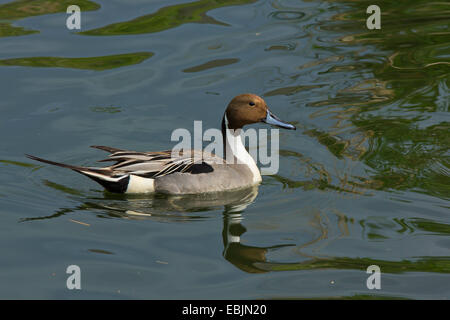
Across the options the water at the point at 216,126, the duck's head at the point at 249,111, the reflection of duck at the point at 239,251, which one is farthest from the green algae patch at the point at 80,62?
the reflection of duck at the point at 239,251

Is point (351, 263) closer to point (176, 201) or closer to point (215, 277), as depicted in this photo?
point (215, 277)

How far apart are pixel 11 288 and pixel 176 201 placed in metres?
2.35

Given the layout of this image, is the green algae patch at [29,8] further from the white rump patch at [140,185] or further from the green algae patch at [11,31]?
the white rump patch at [140,185]

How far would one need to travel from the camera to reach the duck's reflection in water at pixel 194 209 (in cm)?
707

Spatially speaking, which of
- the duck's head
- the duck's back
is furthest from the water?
the duck's head

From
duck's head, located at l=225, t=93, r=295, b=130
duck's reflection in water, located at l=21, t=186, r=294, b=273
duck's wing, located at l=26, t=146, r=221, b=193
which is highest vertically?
duck's head, located at l=225, t=93, r=295, b=130

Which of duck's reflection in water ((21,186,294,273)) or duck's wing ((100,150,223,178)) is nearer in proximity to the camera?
duck's reflection in water ((21,186,294,273))

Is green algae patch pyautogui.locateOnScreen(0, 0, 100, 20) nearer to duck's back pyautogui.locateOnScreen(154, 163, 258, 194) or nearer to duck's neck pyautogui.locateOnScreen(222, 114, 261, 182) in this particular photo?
duck's neck pyautogui.locateOnScreen(222, 114, 261, 182)

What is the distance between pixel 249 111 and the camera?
28.6 feet

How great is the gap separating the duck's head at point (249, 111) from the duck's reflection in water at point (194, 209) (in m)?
0.73

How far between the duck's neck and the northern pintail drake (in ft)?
0.04

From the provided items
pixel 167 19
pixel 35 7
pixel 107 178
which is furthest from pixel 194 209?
pixel 35 7

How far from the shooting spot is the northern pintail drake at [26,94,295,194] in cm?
838

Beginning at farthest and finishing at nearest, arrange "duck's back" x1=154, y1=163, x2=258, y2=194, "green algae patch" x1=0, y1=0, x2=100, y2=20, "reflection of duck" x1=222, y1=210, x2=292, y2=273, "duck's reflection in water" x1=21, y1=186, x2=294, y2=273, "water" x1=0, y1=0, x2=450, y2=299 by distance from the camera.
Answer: "green algae patch" x1=0, y1=0, x2=100, y2=20 → "duck's back" x1=154, y1=163, x2=258, y2=194 → "duck's reflection in water" x1=21, y1=186, x2=294, y2=273 → "reflection of duck" x1=222, y1=210, x2=292, y2=273 → "water" x1=0, y1=0, x2=450, y2=299
